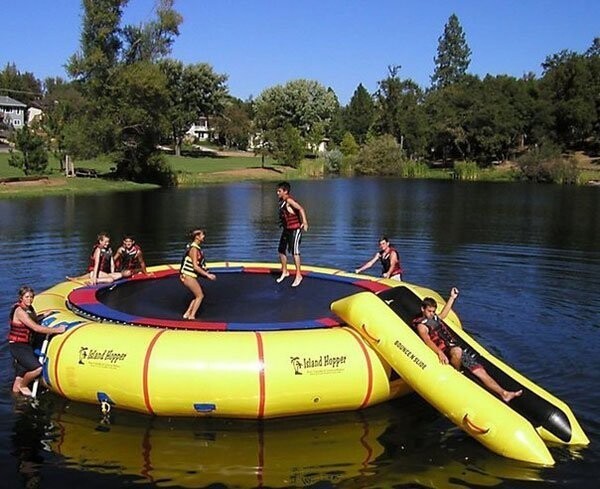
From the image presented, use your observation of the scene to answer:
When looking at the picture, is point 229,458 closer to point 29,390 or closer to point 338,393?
point 338,393

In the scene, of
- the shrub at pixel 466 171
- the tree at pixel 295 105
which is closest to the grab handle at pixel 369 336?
the shrub at pixel 466 171

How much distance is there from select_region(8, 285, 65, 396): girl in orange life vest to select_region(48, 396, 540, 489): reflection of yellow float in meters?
0.93

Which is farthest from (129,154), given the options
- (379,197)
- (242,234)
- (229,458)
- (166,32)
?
(229,458)

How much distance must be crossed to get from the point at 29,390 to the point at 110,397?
1709 millimetres

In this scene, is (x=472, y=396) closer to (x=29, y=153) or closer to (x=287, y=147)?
(x=29, y=153)

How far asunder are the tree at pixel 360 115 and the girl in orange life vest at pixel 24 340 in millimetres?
101069

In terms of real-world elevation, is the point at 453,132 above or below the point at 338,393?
above

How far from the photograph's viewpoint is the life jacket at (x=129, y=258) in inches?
602

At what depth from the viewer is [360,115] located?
373 feet

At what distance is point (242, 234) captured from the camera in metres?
29.6

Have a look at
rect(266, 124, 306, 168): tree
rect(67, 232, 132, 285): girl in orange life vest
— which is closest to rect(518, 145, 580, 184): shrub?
rect(266, 124, 306, 168): tree

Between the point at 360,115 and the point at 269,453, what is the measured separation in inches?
4263

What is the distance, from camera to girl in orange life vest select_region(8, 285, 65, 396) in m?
10.6

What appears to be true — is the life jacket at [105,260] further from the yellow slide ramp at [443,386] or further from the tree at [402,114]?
the tree at [402,114]
